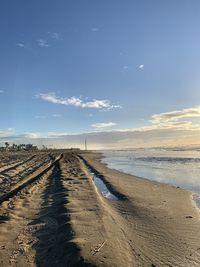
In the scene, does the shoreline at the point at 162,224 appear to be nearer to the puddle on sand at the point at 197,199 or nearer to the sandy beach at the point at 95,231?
the sandy beach at the point at 95,231

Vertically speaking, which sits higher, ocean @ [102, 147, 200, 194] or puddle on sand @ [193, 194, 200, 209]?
ocean @ [102, 147, 200, 194]

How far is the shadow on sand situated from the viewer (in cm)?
689

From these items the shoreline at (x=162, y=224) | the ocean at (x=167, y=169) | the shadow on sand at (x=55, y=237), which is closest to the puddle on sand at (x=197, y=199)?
the shoreline at (x=162, y=224)

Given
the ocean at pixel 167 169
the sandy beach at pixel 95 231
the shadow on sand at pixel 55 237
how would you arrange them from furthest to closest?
the ocean at pixel 167 169
the sandy beach at pixel 95 231
the shadow on sand at pixel 55 237

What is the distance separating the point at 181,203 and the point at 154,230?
4.95 m

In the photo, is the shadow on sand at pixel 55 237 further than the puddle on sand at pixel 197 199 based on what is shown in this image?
No

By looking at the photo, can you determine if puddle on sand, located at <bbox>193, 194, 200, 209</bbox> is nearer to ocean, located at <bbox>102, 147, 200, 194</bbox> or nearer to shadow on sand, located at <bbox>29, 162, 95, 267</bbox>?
ocean, located at <bbox>102, 147, 200, 194</bbox>

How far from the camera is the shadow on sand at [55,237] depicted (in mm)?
6895

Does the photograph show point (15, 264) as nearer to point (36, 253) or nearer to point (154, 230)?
point (36, 253)

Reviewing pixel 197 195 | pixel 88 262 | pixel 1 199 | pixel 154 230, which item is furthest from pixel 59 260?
pixel 197 195

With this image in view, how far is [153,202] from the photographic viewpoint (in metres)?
14.5

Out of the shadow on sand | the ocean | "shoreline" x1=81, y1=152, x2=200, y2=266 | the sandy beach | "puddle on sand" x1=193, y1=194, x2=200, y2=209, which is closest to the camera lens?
the shadow on sand

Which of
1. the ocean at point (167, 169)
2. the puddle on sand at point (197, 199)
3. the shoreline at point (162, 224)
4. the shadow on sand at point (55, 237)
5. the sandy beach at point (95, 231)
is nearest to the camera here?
the shadow on sand at point (55, 237)

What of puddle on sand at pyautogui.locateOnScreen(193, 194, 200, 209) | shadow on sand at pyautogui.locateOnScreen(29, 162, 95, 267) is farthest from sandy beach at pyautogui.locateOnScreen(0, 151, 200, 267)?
puddle on sand at pyautogui.locateOnScreen(193, 194, 200, 209)
